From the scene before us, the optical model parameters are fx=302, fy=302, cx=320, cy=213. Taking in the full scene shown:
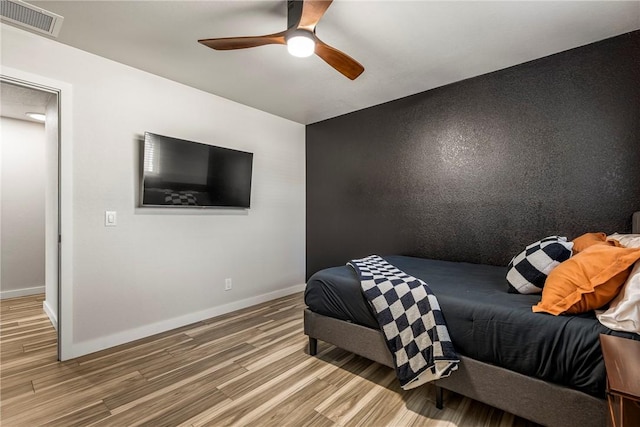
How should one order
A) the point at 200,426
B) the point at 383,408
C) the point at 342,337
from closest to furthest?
the point at 200,426
the point at 383,408
the point at 342,337

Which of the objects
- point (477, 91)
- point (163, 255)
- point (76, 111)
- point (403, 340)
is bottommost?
point (403, 340)

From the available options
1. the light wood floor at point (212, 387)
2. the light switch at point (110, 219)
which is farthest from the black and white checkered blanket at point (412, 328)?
the light switch at point (110, 219)

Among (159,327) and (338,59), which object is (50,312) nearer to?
(159,327)

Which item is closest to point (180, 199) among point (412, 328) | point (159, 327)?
point (159, 327)

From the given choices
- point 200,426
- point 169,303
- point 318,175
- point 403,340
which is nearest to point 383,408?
point 403,340

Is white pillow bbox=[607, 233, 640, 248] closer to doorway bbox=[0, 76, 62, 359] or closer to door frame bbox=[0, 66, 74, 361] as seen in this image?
door frame bbox=[0, 66, 74, 361]

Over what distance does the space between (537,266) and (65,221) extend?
11.3 ft

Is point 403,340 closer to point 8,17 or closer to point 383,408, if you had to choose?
point 383,408

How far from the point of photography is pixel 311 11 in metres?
1.69

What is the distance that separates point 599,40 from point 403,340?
2799 millimetres

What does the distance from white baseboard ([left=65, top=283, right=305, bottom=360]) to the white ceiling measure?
8.02 ft

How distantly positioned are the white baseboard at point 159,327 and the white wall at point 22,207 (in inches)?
108

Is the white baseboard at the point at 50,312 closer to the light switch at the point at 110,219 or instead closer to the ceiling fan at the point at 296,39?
the light switch at the point at 110,219

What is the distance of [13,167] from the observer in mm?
4180
